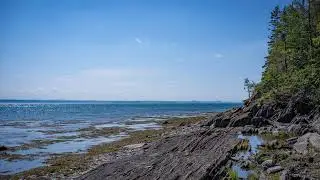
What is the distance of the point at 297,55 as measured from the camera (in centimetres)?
5238

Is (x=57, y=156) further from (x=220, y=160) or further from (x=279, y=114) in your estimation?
(x=279, y=114)

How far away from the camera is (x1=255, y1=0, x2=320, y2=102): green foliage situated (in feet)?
145

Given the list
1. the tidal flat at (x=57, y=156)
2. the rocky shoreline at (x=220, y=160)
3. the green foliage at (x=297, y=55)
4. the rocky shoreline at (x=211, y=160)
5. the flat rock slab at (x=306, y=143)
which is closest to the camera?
the rocky shoreline at (x=220, y=160)

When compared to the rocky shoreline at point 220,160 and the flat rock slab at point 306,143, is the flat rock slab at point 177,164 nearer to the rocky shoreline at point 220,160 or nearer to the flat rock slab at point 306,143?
the rocky shoreline at point 220,160

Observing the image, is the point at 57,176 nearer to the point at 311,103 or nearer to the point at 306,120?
the point at 306,120

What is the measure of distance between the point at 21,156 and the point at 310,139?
27.0 m

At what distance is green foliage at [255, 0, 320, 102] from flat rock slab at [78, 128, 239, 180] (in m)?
19.8

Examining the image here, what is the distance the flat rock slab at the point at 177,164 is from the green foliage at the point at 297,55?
19820mm

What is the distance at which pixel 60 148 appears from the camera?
3931 cm

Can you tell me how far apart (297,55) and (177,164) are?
38.4 metres

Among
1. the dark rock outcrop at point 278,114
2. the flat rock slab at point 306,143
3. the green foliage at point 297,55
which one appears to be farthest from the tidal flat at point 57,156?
the green foliage at point 297,55

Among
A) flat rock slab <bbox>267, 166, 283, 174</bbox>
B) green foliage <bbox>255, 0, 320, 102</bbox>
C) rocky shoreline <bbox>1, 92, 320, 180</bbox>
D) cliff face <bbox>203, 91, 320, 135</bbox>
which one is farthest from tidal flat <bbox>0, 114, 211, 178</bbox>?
green foliage <bbox>255, 0, 320, 102</bbox>

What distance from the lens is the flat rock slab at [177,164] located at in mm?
19625

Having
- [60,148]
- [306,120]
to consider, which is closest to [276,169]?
[306,120]
